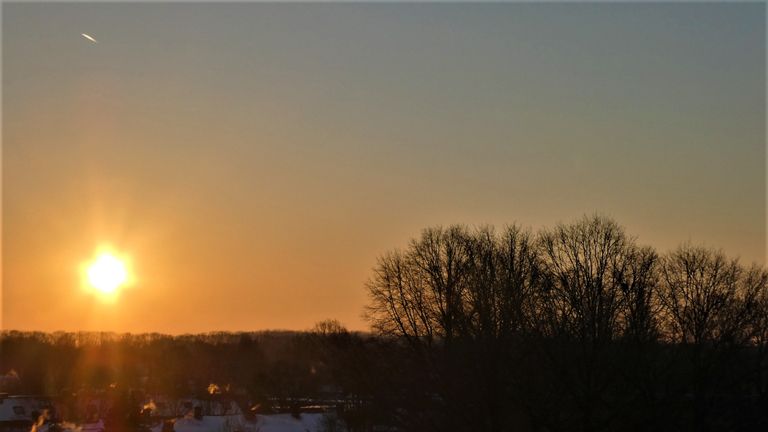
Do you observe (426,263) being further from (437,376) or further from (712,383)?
(712,383)

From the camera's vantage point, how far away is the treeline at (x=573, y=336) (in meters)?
50.5

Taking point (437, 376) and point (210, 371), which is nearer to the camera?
point (437, 376)

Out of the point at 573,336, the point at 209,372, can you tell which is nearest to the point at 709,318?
the point at 573,336

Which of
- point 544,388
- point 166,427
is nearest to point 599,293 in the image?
point 544,388

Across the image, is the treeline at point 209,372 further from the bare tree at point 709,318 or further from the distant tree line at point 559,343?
the bare tree at point 709,318

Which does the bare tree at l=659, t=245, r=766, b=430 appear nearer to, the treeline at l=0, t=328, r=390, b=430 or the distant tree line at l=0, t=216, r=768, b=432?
the distant tree line at l=0, t=216, r=768, b=432

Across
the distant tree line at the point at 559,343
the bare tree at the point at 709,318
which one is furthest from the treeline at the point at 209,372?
the bare tree at the point at 709,318

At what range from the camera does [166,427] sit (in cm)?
7288

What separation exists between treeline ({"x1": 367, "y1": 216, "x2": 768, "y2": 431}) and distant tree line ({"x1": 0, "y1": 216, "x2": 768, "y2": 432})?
0.08 metres

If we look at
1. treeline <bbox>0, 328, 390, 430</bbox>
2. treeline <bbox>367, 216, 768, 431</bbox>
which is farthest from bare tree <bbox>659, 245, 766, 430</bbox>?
treeline <bbox>0, 328, 390, 430</bbox>

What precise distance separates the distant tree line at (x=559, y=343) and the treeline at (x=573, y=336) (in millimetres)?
85

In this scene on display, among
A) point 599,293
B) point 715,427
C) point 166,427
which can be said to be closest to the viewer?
point 599,293

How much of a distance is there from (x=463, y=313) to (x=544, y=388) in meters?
7.09

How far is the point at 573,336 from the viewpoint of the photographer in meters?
53.5
